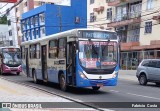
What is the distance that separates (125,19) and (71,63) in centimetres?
3049

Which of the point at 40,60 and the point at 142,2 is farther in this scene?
the point at 142,2

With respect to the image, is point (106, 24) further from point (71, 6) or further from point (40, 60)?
point (40, 60)

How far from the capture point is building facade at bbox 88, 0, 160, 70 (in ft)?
131

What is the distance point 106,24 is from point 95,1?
18.1 ft

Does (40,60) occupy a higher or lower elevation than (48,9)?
lower

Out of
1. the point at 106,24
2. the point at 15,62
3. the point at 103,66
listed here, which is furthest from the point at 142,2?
the point at 103,66

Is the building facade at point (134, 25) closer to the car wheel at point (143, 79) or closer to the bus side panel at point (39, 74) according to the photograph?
the car wheel at point (143, 79)

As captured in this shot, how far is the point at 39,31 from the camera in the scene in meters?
61.8

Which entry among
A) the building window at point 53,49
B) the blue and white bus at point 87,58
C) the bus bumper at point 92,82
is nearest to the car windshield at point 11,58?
the building window at point 53,49

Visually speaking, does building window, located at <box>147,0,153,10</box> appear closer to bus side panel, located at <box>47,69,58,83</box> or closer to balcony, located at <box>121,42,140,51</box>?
balcony, located at <box>121,42,140,51</box>

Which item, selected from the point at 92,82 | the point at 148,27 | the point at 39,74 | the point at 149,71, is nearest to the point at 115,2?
the point at 148,27

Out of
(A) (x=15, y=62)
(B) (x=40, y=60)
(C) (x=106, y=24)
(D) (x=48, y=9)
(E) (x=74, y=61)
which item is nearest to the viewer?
(E) (x=74, y=61)

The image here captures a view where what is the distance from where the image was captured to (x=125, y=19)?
45.8m

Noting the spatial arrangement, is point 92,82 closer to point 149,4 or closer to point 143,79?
point 143,79
